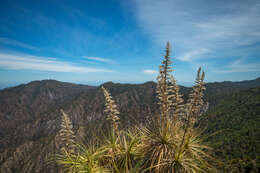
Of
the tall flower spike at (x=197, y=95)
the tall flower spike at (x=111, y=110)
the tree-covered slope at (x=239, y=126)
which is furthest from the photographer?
the tree-covered slope at (x=239, y=126)

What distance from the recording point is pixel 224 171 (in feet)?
10.9

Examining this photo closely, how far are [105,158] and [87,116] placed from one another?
673 feet

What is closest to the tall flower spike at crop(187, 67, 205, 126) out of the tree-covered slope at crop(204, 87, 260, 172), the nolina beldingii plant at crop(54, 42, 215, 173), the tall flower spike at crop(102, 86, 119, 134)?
the nolina beldingii plant at crop(54, 42, 215, 173)

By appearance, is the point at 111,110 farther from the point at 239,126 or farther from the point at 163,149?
the point at 239,126

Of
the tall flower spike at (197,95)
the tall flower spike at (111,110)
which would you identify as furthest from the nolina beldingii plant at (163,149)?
the tall flower spike at (111,110)

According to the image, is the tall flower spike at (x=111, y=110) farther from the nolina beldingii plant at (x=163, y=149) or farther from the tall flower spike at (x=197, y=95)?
the tall flower spike at (x=197, y=95)

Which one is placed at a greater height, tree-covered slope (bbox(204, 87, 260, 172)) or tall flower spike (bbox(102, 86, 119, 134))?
tall flower spike (bbox(102, 86, 119, 134))

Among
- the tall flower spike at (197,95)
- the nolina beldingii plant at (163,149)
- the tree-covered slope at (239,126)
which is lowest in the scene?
the tree-covered slope at (239,126)

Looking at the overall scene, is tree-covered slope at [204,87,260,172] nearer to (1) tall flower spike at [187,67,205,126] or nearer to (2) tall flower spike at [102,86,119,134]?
(1) tall flower spike at [187,67,205,126]

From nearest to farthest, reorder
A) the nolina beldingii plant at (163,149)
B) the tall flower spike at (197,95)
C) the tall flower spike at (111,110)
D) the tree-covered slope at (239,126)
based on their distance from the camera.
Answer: the tall flower spike at (197,95)
the nolina beldingii plant at (163,149)
the tall flower spike at (111,110)
the tree-covered slope at (239,126)

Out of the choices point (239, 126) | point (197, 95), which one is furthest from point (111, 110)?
point (239, 126)

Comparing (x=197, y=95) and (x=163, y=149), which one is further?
(x=163, y=149)

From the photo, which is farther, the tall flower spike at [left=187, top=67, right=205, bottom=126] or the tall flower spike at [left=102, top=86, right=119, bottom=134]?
the tall flower spike at [left=102, top=86, right=119, bottom=134]

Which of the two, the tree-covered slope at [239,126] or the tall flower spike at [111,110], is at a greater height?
the tall flower spike at [111,110]
